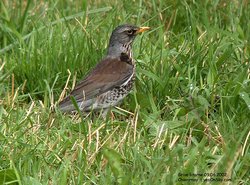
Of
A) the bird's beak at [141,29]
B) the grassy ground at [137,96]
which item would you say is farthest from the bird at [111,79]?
the grassy ground at [137,96]

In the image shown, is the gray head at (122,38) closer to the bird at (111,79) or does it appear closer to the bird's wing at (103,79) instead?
the bird at (111,79)

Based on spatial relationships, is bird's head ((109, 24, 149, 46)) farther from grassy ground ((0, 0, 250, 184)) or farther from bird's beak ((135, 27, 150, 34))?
grassy ground ((0, 0, 250, 184))

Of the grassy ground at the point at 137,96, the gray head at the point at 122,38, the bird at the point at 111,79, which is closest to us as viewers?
the grassy ground at the point at 137,96

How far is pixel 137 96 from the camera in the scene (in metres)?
7.22

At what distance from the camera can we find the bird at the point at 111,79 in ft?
24.7

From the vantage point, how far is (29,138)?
20.7ft

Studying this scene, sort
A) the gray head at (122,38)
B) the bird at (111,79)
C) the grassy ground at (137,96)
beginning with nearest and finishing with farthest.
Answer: the grassy ground at (137,96)
the bird at (111,79)
the gray head at (122,38)

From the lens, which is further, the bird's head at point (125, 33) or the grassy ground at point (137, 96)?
the bird's head at point (125, 33)

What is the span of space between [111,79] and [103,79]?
Answer: 0.08 metres

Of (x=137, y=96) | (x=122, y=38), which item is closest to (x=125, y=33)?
(x=122, y=38)

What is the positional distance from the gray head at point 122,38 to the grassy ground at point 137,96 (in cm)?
11

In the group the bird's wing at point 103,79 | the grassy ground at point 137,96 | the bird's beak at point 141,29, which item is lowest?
the bird's wing at point 103,79

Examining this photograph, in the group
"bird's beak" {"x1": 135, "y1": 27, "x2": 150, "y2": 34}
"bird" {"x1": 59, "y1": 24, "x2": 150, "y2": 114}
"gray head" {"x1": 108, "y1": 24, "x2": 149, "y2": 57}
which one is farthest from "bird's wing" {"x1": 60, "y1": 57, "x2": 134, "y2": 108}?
"bird's beak" {"x1": 135, "y1": 27, "x2": 150, "y2": 34}

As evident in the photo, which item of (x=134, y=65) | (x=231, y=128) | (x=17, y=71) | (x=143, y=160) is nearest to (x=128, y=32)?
(x=134, y=65)
